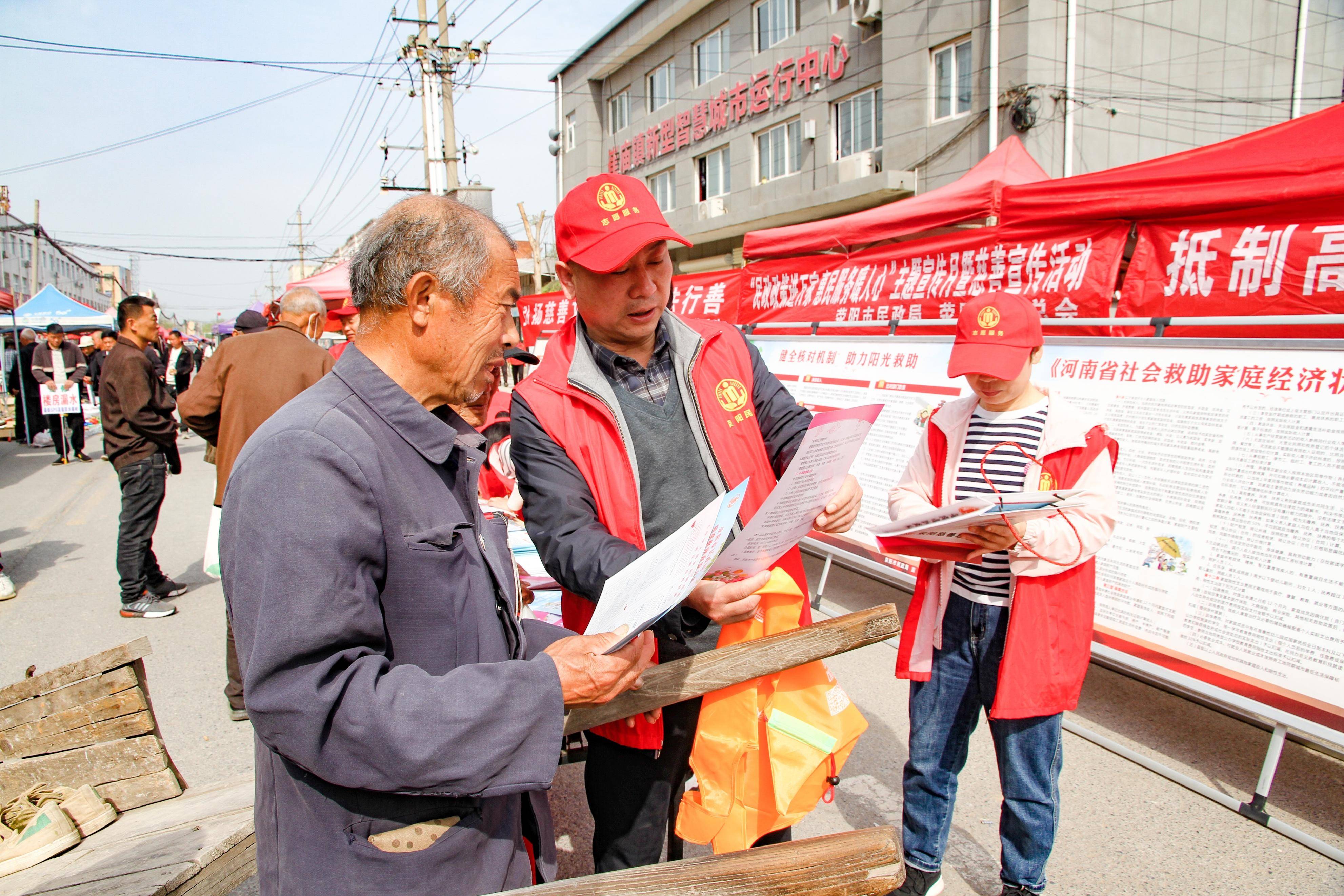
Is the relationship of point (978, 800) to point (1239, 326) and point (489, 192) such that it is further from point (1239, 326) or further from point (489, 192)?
point (489, 192)

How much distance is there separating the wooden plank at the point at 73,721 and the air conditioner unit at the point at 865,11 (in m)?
16.4

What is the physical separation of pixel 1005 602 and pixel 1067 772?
150cm

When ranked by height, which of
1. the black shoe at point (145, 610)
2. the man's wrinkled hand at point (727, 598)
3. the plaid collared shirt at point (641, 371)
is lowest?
the black shoe at point (145, 610)

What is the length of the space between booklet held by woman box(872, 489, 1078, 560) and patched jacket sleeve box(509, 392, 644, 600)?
0.68 meters

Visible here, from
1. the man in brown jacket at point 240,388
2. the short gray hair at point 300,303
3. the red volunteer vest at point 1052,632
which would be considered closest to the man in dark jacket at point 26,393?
the short gray hair at point 300,303

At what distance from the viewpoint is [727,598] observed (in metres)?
1.56

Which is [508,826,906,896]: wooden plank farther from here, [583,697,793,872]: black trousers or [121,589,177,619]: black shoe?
[121,589,177,619]: black shoe

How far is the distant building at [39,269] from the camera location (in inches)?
1430

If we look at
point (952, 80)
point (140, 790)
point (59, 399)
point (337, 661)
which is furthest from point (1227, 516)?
point (59, 399)

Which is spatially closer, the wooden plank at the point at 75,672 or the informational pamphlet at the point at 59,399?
the wooden plank at the point at 75,672

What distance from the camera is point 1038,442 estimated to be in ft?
7.02

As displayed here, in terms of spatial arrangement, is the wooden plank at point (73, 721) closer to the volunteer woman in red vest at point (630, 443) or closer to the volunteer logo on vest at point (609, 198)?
the volunteer woman in red vest at point (630, 443)

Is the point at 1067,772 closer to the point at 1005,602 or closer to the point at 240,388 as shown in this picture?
the point at 1005,602

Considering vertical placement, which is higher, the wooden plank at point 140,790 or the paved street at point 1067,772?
the wooden plank at point 140,790
